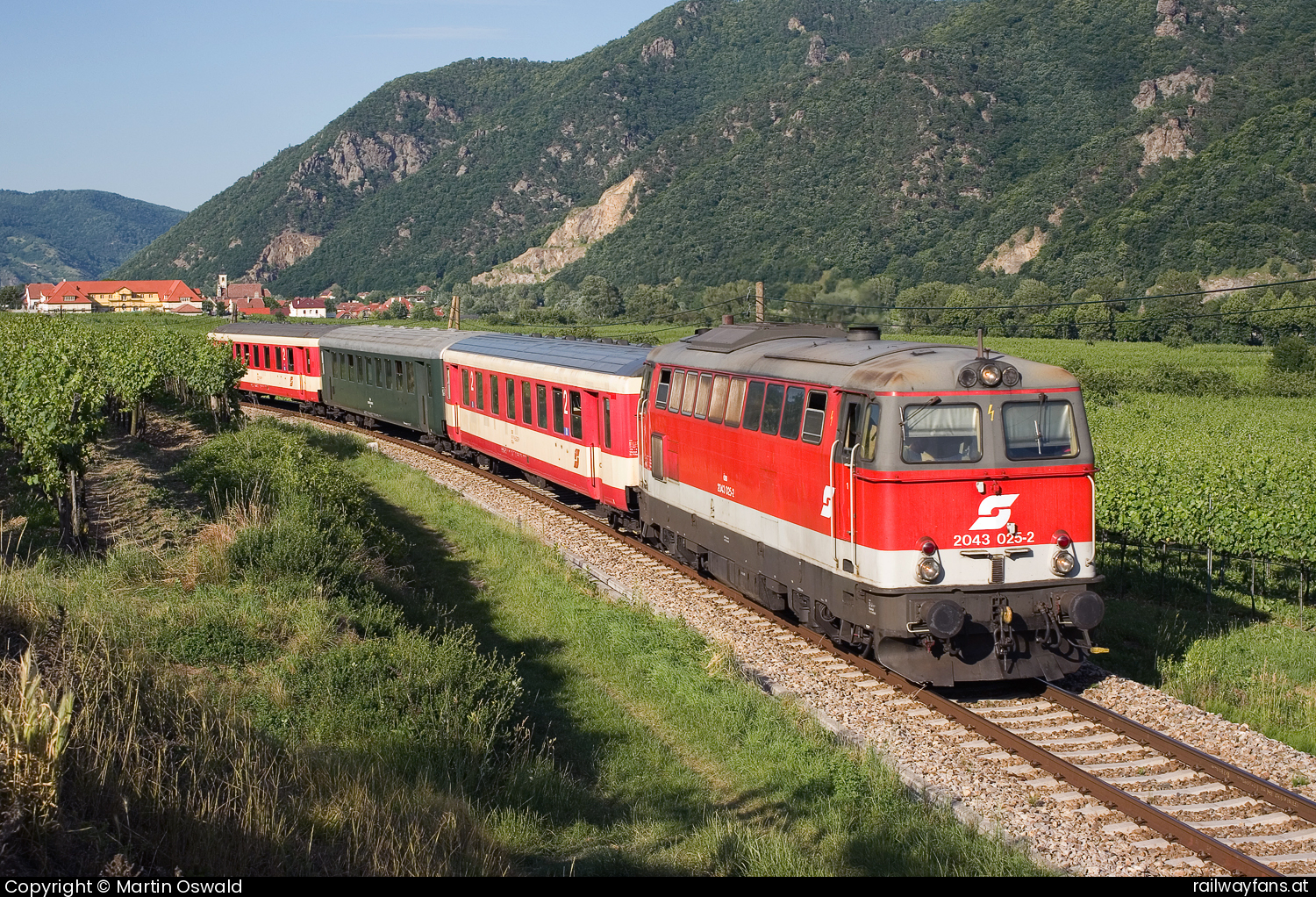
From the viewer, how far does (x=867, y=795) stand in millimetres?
9078

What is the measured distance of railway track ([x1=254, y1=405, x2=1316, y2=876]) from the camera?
7922 millimetres

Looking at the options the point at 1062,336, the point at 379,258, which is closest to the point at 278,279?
the point at 379,258

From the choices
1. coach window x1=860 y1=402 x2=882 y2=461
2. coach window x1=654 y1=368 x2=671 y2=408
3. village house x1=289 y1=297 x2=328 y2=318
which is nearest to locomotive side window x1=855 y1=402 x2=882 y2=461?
coach window x1=860 y1=402 x2=882 y2=461

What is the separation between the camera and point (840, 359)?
1195cm

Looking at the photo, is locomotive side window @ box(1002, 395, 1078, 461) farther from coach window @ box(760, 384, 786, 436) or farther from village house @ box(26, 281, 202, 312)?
village house @ box(26, 281, 202, 312)

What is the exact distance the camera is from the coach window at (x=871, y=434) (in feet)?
35.3

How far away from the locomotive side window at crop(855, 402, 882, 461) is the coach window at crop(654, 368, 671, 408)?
6002 mm

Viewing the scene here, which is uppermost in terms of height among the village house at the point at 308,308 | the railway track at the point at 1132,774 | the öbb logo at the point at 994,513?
the village house at the point at 308,308


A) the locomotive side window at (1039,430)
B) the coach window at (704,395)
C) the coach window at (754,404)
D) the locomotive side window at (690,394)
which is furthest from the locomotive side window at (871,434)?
the locomotive side window at (690,394)

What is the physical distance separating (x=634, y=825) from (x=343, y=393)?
98.1ft

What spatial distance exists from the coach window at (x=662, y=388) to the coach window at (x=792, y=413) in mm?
4179

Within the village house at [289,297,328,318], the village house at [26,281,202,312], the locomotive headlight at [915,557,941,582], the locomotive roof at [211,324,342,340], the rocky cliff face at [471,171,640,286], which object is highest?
the rocky cliff face at [471,171,640,286]

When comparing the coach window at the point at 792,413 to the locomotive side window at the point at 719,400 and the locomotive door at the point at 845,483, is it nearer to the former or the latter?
the locomotive door at the point at 845,483
